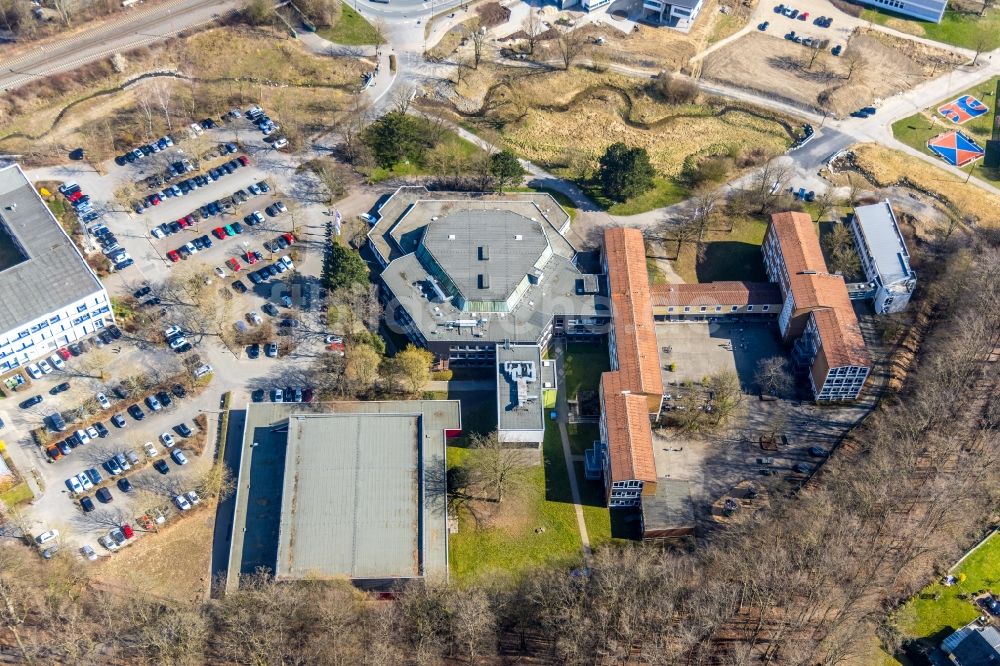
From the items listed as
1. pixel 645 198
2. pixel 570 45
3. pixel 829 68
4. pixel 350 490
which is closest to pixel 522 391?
pixel 350 490

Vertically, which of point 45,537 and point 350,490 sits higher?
point 350,490

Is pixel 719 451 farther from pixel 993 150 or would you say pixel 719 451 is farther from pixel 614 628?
pixel 993 150

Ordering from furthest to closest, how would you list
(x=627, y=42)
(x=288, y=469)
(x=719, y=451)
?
(x=627, y=42) < (x=719, y=451) < (x=288, y=469)

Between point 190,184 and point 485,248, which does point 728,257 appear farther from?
point 190,184

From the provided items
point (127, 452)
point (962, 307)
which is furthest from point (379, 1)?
point (962, 307)

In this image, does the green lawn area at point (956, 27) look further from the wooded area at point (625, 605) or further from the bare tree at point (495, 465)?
the bare tree at point (495, 465)

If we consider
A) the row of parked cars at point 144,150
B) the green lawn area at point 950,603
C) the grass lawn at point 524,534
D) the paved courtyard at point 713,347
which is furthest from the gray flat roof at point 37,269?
the green lawn area at point 950,603

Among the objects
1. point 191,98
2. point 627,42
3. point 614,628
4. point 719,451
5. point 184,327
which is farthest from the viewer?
point 627,42
